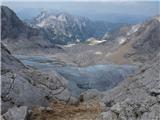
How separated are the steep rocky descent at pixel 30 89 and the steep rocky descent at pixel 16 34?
12803cm

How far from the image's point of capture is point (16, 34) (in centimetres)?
17262

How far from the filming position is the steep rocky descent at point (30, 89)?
2394cm

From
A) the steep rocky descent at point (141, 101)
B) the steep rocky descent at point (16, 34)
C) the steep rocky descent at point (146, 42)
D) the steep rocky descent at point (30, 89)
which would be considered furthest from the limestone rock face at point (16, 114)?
the steep rocky descent at point (16, 34)

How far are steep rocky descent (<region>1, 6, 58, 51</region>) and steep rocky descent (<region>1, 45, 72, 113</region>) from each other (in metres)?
128

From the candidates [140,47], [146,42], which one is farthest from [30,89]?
[146,42]

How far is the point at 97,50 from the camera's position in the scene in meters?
190

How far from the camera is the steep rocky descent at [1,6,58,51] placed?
163250 mm

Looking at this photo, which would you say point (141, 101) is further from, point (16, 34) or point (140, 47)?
point (16, 34)

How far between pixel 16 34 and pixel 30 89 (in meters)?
149

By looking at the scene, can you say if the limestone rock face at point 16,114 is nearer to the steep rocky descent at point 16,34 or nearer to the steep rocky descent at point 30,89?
the steep rocky descent at point 30,89

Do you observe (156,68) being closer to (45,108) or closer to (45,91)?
(45,108)

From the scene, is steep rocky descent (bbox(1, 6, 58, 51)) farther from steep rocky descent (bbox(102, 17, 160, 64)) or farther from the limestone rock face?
the limestone rock face

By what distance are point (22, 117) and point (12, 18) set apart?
503ft

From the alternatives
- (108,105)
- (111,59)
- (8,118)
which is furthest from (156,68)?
(111,59)
